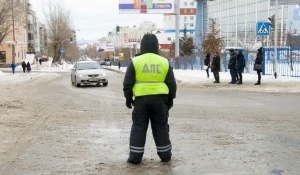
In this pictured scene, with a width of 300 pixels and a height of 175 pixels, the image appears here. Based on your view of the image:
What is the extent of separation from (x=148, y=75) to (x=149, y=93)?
248 millimetres


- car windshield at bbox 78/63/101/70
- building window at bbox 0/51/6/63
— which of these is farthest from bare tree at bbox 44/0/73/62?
car windshield at bbox 78/63/101/70

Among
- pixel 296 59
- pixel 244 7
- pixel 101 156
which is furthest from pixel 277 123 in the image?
pixel 244 7

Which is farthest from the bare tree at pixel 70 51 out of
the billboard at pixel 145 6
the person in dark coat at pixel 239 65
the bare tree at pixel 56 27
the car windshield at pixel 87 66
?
the person in dark coat at pixel 239 65

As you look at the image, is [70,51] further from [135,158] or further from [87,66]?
[135,158]

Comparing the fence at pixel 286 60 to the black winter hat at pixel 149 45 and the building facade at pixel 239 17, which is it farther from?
the building facade at pixel 239 17

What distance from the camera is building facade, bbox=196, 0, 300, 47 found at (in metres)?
65.4

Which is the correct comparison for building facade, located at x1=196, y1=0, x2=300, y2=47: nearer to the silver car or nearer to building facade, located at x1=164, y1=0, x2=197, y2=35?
building facade, located at x1=164, y1=0, x2=197, y2=35

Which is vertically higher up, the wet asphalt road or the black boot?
the black boot

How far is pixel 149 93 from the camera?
18.0 feet

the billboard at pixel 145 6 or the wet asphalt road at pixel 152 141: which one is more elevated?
the billboard at pixel 145 6

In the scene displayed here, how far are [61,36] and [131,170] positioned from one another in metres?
67.9

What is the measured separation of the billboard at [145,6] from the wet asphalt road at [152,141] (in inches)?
1041

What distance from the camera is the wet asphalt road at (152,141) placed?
5441mm

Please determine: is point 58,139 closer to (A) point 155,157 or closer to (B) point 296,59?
(A) point 155,157
